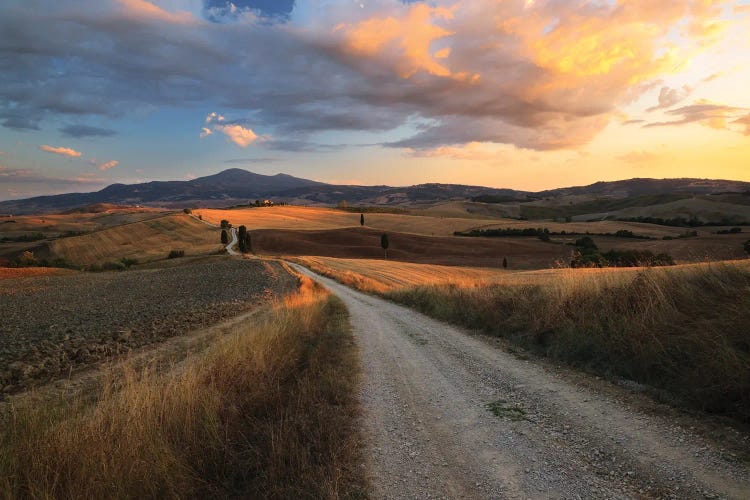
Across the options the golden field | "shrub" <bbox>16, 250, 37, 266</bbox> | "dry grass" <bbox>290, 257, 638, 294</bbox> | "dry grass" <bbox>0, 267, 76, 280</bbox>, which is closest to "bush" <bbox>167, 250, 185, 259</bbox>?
"shrub" <bbox>16, 250, 37, 266</bbox>

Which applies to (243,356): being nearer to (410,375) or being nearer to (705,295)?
(410,375)

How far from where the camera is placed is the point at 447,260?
84.9 m

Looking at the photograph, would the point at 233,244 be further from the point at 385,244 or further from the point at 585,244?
the point at 585,244

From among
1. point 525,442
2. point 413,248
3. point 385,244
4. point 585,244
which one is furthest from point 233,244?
point 525,442

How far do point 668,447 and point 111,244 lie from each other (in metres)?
113

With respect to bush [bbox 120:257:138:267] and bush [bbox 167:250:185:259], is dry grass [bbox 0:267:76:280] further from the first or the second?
bush [bbox 167:250:185:259]

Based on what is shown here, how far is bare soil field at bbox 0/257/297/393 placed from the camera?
43.9ft

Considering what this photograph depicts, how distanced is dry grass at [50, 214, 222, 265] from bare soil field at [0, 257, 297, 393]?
129ft

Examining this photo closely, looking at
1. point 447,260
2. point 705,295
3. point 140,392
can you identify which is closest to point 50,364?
point 140,392

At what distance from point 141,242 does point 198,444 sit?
109 m

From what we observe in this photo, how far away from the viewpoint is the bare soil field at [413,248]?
83312mm

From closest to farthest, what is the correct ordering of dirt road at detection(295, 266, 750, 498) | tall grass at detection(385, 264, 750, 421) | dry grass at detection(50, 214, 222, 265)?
dirt road at detection(295, 266, 750, 498)
tall grass at detection(385, 264, 750, 421)
dry grass at detection(50, 214, 222, 265)

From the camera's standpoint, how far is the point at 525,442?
545 cm

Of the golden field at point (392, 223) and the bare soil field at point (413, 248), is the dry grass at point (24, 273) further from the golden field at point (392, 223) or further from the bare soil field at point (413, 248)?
the golden field at point (392, 223)
